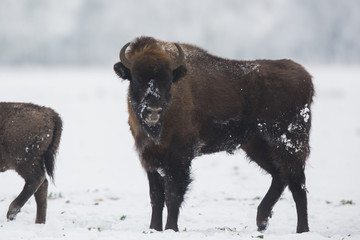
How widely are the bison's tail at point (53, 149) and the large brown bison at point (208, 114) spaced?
130 centimetres

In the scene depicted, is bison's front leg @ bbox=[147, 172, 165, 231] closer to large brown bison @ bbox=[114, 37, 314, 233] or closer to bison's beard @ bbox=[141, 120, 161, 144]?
large brown bison @ bbox=[114, 37, 314, 233]

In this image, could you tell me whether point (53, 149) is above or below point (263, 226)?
above

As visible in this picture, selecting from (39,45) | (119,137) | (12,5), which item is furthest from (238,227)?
(12,5)

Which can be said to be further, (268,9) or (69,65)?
(268,9)

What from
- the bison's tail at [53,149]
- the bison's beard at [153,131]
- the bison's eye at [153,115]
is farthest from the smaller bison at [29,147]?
the bison's eye at [153,115]

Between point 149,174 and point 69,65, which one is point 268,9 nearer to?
point 69,65

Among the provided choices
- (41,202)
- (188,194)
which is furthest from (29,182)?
(188,194)

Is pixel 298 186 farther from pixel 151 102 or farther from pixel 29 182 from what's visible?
pixel 29 182

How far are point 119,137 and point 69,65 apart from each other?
112 m

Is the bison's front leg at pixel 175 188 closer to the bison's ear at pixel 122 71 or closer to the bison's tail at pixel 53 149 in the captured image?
the bison's ear at pixel 122 71

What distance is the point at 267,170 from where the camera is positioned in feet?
28.6

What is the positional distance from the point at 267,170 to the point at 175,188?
180 cm

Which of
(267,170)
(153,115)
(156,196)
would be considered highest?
(153,115)

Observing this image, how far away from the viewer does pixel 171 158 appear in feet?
24.8
